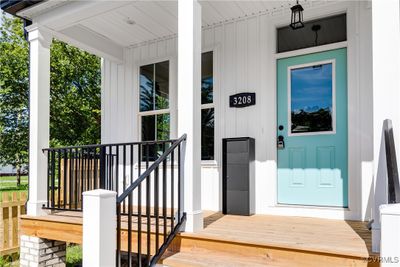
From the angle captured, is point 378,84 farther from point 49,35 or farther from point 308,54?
point 49,35

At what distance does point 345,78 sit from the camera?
3.62 metres

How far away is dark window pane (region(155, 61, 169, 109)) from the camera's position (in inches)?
196

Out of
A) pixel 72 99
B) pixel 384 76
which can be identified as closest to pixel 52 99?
pixel 72 99

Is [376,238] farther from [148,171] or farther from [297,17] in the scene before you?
[297,17]

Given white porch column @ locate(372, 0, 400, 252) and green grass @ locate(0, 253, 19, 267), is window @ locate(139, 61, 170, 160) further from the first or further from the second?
white porch column @ locate(372, 0, 400, 252)

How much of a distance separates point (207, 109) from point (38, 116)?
2275mm

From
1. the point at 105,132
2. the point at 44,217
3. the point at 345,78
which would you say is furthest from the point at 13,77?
the point at 345,78

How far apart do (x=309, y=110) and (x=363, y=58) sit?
820mm

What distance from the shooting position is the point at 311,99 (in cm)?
385

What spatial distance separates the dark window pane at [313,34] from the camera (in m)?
Answer: 3.73

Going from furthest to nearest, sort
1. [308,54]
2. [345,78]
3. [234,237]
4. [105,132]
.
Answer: [105,132], [308,54], [345,78], [234,237]

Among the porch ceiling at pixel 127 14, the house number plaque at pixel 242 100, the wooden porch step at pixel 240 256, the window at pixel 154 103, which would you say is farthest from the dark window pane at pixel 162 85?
the wooden porch step at pixel 240 256

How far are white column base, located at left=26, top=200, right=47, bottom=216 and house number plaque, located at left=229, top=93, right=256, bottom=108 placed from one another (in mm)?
2805

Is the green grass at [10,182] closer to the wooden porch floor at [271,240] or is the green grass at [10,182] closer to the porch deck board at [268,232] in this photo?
the porch deck board at [268,232]
